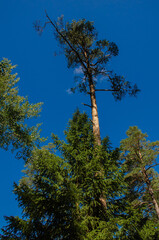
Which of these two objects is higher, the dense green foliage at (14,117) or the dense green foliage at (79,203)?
the dense green foliage at (14,117)

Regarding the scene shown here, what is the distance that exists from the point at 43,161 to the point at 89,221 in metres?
2.26

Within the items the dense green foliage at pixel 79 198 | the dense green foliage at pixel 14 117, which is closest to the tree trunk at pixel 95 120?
the dense green foliage at pixel 79 198

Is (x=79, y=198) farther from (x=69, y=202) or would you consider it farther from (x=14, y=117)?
(x=14, y=117)

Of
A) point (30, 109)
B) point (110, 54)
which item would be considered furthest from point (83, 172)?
point (110, 54)

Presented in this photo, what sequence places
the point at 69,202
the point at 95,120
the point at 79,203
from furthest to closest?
1. the point at 95,120
2. the point at 79,203
3. the point at 69,202

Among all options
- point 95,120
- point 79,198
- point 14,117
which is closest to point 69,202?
point 79,198

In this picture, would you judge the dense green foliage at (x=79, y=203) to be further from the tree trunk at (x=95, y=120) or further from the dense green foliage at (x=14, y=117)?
the dense green foliage at (x=14, y=117)

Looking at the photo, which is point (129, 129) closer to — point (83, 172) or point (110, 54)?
point (110, 54)

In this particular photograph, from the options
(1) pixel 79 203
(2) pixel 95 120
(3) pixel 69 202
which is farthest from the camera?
(2) pixel 95 120

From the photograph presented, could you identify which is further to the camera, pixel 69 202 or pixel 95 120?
pixel 95 120

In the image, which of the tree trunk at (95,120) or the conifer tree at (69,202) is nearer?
the conifer tree at (69,202)

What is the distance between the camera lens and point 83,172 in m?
5.44

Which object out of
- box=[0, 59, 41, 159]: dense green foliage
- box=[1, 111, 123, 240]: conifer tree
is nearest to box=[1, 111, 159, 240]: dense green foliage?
box=[1, 111, 123, 240]: conifer tree

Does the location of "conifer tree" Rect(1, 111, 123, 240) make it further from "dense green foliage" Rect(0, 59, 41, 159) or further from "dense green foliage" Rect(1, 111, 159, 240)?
"dense green foliage" Rect(0, 59, 41, 159)
